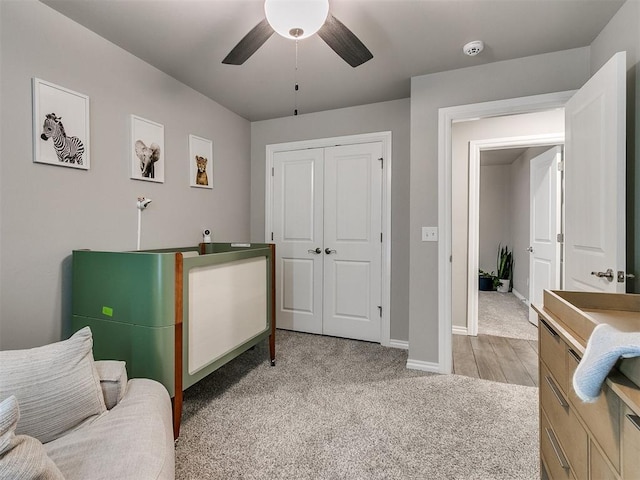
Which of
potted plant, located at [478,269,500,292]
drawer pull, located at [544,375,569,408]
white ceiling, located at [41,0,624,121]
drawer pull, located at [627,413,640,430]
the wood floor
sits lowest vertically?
the wood floor

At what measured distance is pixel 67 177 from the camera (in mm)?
1819

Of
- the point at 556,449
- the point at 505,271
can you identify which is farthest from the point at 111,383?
the point at 505,271

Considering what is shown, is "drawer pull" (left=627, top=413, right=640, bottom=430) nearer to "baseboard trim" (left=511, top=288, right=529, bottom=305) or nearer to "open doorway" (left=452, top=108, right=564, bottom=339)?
"open doorway" (left=452, top=108, right=564, bottom=339)

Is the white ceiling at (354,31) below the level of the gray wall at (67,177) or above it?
above

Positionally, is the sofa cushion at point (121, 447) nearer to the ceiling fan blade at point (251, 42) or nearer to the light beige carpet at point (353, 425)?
the light beige carpet at point (353, 425)

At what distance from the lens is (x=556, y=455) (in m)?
1.08

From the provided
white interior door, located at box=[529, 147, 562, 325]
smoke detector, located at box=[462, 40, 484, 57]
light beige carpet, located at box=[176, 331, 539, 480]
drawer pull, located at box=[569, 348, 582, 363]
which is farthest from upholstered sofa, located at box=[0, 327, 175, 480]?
white interior door, located at box=[529, 147, 562, 325]

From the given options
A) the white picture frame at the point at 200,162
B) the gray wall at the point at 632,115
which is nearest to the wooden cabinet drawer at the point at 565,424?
the gray wall at the point at 632,115

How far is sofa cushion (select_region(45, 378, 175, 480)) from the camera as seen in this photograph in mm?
873

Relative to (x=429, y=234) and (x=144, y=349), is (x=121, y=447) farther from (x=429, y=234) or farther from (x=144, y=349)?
(x=429, y=234)

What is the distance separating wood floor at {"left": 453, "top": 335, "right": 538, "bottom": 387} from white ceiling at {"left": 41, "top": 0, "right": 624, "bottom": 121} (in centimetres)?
237

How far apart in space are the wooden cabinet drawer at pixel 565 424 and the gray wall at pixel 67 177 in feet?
7.99

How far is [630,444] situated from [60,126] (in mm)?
2638

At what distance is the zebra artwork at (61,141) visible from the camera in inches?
67.5
